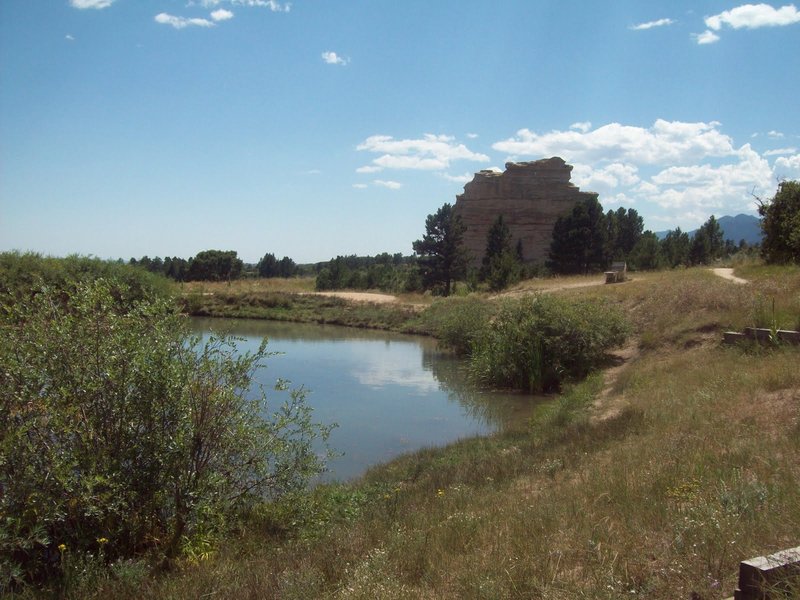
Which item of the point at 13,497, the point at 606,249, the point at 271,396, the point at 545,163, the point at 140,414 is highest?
the point at 545,163

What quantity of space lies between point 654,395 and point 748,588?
31.3 feet

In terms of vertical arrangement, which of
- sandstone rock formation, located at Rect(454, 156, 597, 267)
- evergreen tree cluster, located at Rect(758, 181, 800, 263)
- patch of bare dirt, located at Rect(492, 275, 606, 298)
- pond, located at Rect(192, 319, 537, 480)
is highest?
sandstone rock formation, located at Rect(454, 156, 597, 267)

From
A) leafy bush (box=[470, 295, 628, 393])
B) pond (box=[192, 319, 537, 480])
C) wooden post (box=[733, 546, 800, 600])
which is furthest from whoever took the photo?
leafy bush (box=[470, 295, 628, 393])

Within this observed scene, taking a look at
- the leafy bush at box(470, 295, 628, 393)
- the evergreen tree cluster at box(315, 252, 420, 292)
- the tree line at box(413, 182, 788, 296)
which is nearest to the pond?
the leafy bush at box(470, 295, 628, 393)

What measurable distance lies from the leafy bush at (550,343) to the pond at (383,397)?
94 centimetres

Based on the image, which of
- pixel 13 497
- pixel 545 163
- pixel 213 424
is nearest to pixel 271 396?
pixel 213 424

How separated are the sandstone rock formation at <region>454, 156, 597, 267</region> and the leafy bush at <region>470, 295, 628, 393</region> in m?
71.4

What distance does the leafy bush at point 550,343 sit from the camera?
66.2 ft

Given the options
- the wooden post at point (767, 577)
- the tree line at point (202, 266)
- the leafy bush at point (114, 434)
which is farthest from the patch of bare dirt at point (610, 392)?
the tree line at point (202, 266)

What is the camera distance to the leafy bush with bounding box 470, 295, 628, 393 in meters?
20.2

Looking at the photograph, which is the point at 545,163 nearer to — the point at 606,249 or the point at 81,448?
the point at 606,249

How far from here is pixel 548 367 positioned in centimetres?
2042

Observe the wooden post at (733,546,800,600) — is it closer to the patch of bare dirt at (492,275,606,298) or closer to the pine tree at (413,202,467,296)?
the patch of bare dirt at (492,275,606,298)

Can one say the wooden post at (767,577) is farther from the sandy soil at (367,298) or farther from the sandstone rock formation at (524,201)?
the sandstone rock formation at (524,201)
